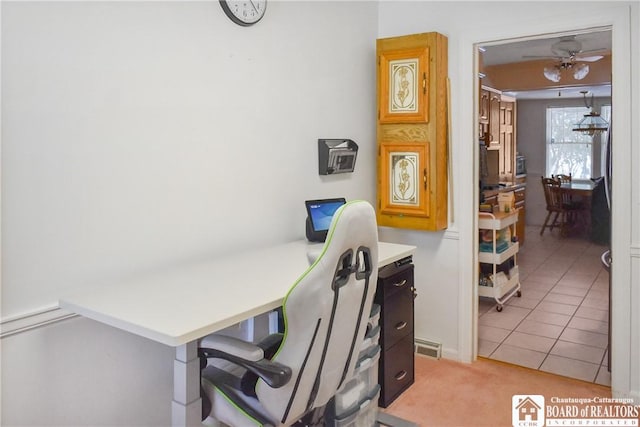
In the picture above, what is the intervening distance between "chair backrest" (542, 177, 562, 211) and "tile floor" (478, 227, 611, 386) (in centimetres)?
175

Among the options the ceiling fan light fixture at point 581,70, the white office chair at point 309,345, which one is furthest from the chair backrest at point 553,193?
the white office chair at point 309,345

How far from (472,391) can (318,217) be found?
129cm

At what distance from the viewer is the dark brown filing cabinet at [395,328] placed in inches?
105

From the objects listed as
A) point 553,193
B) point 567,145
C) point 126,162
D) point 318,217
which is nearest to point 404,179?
Result: point 318,217

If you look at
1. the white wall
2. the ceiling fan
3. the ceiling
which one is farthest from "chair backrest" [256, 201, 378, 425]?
the ceiling fan

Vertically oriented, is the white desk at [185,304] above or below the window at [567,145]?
below

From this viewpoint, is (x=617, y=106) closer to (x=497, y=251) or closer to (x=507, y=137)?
(x=497, y=251)

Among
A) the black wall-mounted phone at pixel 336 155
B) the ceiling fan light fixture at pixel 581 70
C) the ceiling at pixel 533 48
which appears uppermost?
the ceiling at pixel 533 48

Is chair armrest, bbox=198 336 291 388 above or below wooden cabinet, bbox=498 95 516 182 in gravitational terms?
below

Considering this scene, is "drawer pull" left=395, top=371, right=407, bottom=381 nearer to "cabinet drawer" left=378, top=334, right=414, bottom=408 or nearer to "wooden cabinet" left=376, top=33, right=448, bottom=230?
"cabinet drawer" left=378, top=334, right=414, bottom=408

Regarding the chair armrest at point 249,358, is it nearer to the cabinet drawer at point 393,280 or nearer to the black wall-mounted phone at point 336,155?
the cabinet drawer at point 393,280

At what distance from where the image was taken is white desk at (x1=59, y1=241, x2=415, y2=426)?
1.51 meters

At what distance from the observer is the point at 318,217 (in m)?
2.87

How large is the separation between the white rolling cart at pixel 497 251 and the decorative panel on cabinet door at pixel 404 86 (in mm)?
1279
